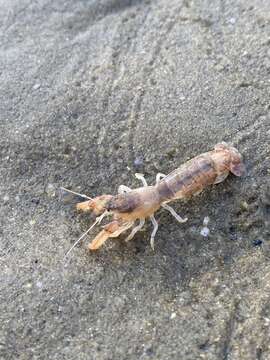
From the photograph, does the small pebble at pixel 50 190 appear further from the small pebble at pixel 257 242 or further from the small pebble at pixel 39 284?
the small pebble at pixel 257 242

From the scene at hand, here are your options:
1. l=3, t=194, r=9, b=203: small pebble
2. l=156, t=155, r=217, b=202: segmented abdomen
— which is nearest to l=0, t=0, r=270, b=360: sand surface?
l=3, t=194, r=9, b=203: small pebble

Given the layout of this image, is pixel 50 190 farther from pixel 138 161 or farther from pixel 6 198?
pixel 138 161

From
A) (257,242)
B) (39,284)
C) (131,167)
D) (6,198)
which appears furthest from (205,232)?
(6,198)

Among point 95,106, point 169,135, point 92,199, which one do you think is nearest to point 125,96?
point 95,106

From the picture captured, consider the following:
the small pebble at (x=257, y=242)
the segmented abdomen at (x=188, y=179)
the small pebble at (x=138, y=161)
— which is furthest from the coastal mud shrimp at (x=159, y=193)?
the small pebble at (x=257, y=242)

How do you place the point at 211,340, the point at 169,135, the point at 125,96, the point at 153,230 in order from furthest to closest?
1. the point at 125,96
2. the point at 169,135
3. the point at 153,230
4. the point at 211,340

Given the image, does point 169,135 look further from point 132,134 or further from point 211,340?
point 211,340

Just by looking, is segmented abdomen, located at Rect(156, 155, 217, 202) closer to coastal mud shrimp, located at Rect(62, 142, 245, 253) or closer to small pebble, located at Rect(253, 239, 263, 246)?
coastal mud shrimp, located at Rect(62, 142, 245, 253)
